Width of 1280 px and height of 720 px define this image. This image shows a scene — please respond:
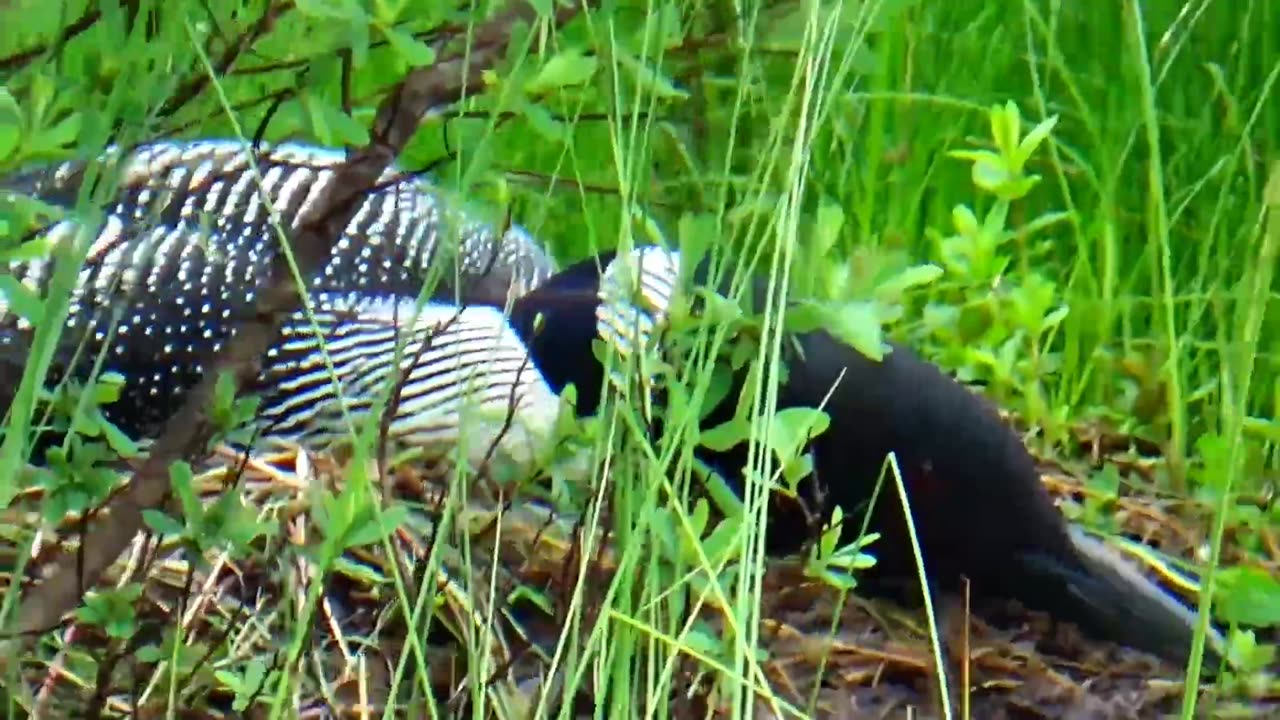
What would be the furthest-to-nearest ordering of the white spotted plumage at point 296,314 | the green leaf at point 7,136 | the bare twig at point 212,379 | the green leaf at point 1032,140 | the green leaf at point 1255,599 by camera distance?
1. the green leaf at point 1032,140
2. the white spotted plumage at point 296,314
3. the bare twig at point 212,379
4. the green leaf at point 1255,599
5. the green leaf at point 7,136

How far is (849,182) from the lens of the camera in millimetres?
2596

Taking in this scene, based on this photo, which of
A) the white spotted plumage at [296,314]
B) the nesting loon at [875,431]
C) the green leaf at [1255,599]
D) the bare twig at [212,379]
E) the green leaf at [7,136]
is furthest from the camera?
the white spotted plumage at [296,314]

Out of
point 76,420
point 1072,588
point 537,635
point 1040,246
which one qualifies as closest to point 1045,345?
point 1040,246

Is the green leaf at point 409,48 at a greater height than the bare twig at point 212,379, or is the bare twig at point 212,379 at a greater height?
the green leaf at point 409,48

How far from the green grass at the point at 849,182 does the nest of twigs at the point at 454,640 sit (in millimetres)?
36

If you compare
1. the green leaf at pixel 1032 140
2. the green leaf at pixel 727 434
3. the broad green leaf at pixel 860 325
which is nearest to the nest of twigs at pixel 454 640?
the green leaf at pixel 727 434

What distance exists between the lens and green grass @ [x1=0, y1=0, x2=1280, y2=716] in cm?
110

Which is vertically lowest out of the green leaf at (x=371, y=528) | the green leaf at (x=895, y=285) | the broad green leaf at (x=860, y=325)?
the green leaf at (x=371, y=528)

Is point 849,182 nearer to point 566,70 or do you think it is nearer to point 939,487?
point 939,487

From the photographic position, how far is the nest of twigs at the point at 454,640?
1299 mm

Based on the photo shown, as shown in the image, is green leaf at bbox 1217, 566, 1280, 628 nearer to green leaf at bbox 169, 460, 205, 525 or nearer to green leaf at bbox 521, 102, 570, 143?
green leaf at bbox 521, 102, 570, 143

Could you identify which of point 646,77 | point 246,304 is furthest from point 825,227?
point 246,304

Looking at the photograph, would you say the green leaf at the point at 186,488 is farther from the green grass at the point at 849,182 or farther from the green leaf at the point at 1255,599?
the green leaf at the point at 1255,599

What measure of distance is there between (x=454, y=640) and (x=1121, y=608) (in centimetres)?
65
